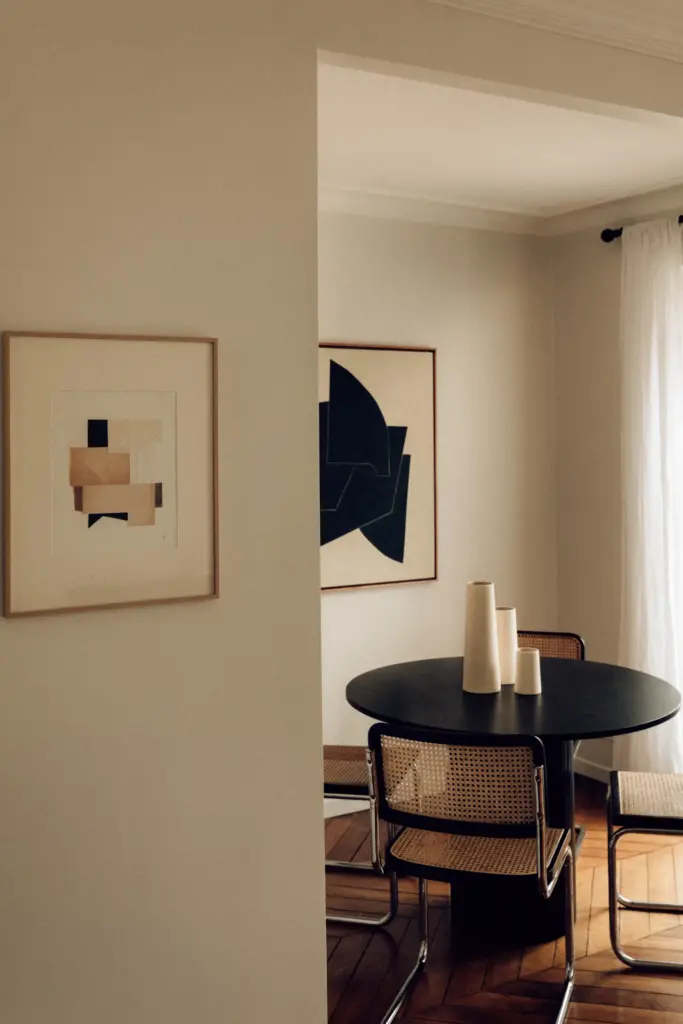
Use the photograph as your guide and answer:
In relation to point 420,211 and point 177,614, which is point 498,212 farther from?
point 177,614

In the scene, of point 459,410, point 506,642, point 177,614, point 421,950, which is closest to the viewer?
point 177,614

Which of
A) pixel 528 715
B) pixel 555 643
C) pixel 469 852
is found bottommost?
pixel 469 852

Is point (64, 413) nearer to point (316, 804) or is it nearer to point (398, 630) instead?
point (316, 804)

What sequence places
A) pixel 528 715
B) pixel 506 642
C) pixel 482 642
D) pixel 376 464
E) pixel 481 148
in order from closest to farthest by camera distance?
pixel 528 715 < pixel 482 642 < pixel 506 642 < pixel 481 148 < pixel 376 464

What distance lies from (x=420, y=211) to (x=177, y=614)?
284 centimetres

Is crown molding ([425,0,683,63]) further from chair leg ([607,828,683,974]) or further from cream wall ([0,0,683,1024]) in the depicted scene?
chair leg ([607,828,683,974])

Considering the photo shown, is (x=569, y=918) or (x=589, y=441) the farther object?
(x=589, y=441)

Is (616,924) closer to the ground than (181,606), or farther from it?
closer to the ground

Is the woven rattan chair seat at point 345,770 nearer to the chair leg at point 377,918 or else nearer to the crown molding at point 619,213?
the chair leg at point 377,918

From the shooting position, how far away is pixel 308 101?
2.31m

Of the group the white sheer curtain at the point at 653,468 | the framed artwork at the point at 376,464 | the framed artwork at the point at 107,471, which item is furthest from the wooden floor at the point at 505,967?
the framed artwork at the point at 107,471

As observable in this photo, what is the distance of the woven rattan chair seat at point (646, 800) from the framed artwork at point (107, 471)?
1602mm

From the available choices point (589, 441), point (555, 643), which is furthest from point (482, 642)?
point (589, 441)

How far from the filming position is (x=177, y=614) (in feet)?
7.13
